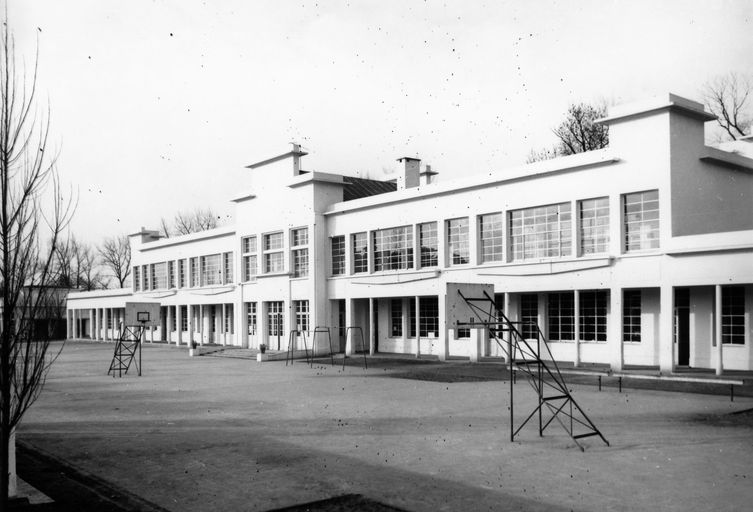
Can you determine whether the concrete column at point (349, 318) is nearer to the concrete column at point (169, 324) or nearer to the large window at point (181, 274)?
the large window at point (181, 274)

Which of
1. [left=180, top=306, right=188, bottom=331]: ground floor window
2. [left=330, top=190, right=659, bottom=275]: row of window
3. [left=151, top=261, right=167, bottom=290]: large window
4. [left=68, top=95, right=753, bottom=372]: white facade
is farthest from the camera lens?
[left=151, top=261, right=167, bottom=290]: large window

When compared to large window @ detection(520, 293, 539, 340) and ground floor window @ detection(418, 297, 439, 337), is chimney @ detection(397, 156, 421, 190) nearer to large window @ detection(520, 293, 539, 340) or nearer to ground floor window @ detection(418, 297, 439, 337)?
ground floor window @ detection(418, 297, 439, 337)

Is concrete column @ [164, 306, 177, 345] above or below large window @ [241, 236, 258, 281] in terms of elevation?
below

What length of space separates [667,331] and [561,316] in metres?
5.56

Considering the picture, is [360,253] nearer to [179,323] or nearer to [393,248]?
[393,248]

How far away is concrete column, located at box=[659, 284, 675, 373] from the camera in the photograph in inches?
869

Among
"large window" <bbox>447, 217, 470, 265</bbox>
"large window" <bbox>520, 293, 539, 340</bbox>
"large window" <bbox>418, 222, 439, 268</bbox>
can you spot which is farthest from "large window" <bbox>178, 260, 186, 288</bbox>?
"large window" <bbox>520, 293, 539, 340</bbox>

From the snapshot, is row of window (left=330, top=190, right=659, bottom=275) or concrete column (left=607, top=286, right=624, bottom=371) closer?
concrete column (left=607, top=286, right=624, bottom=371)

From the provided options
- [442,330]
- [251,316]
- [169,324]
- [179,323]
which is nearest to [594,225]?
[442,330]

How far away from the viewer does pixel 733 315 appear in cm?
2259

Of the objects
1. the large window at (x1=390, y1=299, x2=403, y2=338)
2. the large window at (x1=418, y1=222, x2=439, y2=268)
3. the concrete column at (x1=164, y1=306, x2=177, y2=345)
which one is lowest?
the concrete column at (x1=164, y1=306, x2=177, y2=345)

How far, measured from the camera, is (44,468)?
10.8m

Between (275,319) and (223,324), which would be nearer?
(275,319)

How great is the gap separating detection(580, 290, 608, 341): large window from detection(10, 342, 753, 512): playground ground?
6.43 metres
